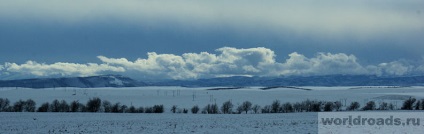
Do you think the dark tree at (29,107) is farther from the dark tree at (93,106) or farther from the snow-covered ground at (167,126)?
the snow-covered ground at (167,126)

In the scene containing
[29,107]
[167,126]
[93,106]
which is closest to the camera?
[167,126]

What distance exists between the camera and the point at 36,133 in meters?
36.6

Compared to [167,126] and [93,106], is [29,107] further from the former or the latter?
[167,126]

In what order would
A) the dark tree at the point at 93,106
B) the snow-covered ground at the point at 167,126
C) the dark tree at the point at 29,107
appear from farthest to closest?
the dark tree at the point at 29,107, the dark tree at the point at 93,106, the snow-covered ground at the point at 167,126

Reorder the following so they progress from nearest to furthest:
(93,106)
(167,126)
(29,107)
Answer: (167,126) < (93,106) < (29,107)

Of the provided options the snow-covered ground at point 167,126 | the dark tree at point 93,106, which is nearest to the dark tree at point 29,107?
the dark tree at point 93,106

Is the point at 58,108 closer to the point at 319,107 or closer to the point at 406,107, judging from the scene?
the point at 319,107

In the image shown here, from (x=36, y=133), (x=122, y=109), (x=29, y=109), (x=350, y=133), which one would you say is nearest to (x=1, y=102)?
(x=29, y=109)

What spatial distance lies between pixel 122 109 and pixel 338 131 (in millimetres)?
65605

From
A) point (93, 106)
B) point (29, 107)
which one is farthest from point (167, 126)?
point (29, 107)

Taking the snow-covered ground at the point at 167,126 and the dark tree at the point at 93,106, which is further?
the dark tree at the point at 93,106

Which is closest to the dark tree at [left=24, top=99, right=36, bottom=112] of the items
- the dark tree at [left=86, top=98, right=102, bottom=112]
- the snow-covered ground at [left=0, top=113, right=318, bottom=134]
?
the dark tree at [left=86, top=98, right=102, bottom=112]

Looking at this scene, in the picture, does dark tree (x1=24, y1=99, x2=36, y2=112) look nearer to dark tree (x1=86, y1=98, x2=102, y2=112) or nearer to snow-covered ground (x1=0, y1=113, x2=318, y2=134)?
dark tree (x1=86, y1=98, x2=102, y2=112)

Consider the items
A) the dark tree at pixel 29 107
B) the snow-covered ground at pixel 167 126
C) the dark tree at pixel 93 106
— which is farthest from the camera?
the dark tree at pixel 29 107
